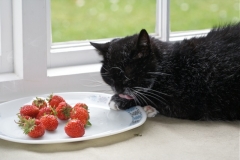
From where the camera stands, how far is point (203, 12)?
239 cm

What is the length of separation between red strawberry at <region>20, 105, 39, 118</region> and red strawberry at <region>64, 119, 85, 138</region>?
0.49 ft

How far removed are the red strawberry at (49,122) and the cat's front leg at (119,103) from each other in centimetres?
25

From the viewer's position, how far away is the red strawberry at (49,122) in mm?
1415

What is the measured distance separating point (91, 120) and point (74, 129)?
0.62ft

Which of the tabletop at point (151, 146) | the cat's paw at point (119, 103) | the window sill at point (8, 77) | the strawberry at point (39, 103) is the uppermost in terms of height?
the window sill at point (8, 77)

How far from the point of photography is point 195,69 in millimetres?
1552

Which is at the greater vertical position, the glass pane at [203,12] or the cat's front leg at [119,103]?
the glass pane at [203,12]

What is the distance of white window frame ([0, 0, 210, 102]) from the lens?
1.67 m

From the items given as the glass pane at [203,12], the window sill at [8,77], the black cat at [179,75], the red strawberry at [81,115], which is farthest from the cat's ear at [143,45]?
the glass pane at [203,12]

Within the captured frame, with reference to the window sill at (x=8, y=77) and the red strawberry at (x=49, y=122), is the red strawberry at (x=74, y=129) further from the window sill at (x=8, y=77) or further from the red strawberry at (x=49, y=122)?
the window sill at (x=8, y=77)

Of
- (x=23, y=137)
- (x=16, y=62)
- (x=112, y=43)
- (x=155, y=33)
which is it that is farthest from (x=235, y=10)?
(x=23, y=137)

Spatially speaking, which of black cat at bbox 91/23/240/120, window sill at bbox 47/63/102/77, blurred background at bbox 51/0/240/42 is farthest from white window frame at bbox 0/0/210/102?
black cat at bbox 91/23/240/120

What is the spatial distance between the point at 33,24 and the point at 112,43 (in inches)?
11.7

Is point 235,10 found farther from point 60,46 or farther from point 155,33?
point 60,46
